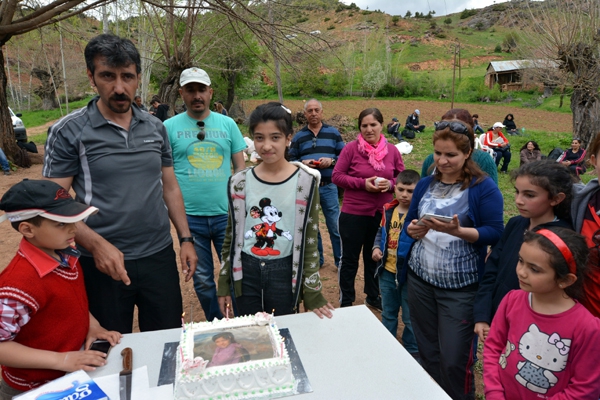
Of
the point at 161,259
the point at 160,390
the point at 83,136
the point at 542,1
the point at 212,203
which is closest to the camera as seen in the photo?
the point at 160,390

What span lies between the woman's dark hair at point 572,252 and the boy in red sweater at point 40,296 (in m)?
1.87

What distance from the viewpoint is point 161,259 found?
2.27 m

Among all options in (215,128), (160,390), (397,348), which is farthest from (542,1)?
(160,390)

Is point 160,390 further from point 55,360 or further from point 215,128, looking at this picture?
point 215,128

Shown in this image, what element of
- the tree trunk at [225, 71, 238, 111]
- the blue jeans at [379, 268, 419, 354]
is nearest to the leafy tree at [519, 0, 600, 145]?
the blue jeans at [379, 268, 419, 354]

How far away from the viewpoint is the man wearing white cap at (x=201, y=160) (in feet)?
9.87

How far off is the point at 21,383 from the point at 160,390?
0.59 m

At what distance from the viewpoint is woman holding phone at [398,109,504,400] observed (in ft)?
6.95

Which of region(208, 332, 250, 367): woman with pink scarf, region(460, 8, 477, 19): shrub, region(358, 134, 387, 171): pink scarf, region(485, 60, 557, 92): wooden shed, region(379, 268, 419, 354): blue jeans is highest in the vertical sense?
region(460, 8, 477, 19): shrub

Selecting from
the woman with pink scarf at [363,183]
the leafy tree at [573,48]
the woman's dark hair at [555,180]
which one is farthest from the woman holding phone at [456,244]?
the leafy tree at [573,48]

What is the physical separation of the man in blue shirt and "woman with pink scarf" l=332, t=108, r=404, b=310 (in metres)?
0.63

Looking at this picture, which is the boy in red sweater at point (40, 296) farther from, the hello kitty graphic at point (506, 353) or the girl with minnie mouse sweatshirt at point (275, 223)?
the hello kitty graphic at point (506, 353)

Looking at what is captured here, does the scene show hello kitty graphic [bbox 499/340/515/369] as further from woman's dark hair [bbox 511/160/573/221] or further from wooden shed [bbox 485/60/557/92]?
wooden shed [bbox 485/60/557/92]

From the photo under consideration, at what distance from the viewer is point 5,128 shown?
31.6 feet
